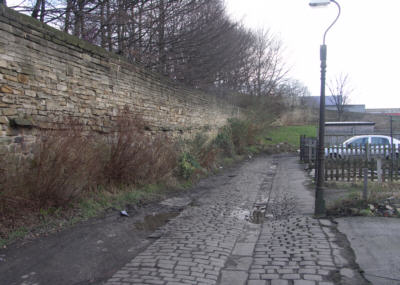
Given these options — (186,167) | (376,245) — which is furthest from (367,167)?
(186,167)

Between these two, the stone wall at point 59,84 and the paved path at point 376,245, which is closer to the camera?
the paved path at point 376,245

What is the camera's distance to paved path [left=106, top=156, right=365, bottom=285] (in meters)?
3.56

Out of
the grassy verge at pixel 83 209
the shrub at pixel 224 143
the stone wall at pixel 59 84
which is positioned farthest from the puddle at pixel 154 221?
the shrub at pixel 224 143

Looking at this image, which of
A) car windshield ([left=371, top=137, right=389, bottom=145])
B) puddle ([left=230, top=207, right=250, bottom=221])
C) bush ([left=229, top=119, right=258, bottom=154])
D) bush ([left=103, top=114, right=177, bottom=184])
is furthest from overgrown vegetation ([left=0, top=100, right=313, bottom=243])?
car windshield ([left=371, top=137, right=389, bottom=145])

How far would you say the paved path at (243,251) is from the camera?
11.7ft

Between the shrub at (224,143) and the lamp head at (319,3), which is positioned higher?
the lamp head at (319,3)

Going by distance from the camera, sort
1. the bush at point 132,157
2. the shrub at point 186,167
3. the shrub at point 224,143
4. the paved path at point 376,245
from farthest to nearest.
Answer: the shrub at point 224,143, the shrub at point 186,167, the bush at point 132,157, the paved path at point 376,245

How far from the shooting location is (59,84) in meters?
6.46

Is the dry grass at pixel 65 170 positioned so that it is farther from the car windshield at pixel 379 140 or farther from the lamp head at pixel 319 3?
the car windshield at pixel 379 140

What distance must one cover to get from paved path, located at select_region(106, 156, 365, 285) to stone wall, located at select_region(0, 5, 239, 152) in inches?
126

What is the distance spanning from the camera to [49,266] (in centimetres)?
373

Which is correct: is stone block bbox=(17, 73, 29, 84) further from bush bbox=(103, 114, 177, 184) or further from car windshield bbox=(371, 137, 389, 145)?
car windshield bbox=(371, 137, 389, 145)

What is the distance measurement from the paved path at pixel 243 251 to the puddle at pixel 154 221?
0.20 meters

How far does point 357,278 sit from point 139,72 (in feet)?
27.2
